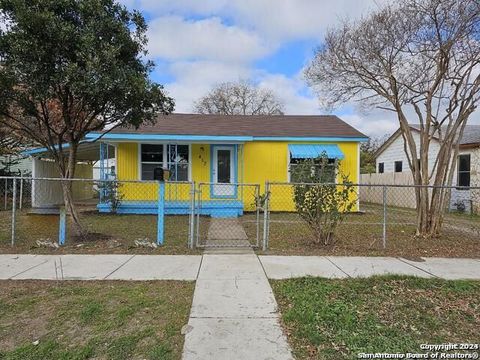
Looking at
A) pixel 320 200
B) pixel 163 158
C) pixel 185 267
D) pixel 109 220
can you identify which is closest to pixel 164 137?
pixel 163 158

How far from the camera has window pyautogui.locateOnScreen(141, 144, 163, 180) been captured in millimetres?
13320

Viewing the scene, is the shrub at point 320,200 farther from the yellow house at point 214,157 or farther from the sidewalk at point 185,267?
Answer: the yellow house at point 214,157

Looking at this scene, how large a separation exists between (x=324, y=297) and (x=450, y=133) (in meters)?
6.11

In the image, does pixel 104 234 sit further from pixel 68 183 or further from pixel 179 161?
pixel 179 161

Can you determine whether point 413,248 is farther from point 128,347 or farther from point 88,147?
point 88,147

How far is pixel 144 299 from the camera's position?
4.29m

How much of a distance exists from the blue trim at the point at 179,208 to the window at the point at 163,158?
3.57 ft

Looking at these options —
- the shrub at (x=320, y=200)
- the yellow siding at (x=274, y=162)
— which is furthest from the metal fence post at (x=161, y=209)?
the yellow siding at (x=274, y=162)

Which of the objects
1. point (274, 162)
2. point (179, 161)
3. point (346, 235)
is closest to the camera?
point (346, 235)

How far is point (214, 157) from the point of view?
13508 millimetres

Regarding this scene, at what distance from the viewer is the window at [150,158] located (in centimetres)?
1332

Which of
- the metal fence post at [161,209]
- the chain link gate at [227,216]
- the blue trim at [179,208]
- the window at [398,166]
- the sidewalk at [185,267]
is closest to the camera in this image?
the sidewalk at [185,267]

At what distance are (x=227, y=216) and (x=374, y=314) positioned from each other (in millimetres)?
8944

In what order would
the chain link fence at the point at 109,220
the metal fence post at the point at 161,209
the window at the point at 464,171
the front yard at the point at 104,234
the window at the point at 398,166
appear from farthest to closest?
the window at the point at 398,166
the window at the point at 464,171
the chain link fence at the point at 109,220
the metal fence post at the point at 161,209
the front yard at the point at 104,234
